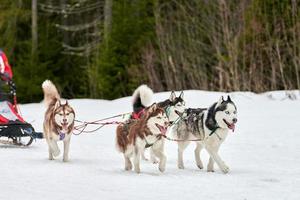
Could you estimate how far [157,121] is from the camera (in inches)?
279

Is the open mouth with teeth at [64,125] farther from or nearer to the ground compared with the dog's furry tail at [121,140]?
farther from the ground

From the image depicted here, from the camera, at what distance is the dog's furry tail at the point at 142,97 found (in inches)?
324

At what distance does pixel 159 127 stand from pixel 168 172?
572 mm

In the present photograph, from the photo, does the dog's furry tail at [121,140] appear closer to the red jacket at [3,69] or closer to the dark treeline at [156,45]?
the red jacket at [3,69]

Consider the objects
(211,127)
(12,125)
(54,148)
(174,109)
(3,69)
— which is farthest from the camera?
(3,69)

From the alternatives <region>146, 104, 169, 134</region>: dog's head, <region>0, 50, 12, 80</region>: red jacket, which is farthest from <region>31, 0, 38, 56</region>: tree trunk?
<region>146, 104, 169, 134</region>: dog's head

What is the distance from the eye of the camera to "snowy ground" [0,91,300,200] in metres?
5.87

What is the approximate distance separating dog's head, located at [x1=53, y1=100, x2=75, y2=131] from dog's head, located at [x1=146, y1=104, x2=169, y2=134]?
50.1 inches

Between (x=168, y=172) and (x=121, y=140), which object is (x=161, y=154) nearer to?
(x=168, y=172)

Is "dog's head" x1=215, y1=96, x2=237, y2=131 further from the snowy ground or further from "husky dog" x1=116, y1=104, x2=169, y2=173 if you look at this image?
"husky dog" x1=116, y1=104, x2=169, y2=173

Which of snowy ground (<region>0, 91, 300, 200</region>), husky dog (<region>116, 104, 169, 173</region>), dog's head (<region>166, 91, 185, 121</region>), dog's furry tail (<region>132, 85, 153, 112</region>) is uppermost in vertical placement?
dog's furry tail (<region>132, 85, 153, 112</region>)

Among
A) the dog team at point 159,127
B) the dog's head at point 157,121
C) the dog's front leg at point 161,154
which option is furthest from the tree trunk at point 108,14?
the dog's head at point 157,121

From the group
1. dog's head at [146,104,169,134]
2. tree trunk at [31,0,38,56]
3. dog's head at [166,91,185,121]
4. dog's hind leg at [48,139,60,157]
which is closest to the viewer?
dog's head at [146,104,169,134]

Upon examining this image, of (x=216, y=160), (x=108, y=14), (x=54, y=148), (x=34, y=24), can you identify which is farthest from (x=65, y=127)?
(x=34, y=24)
